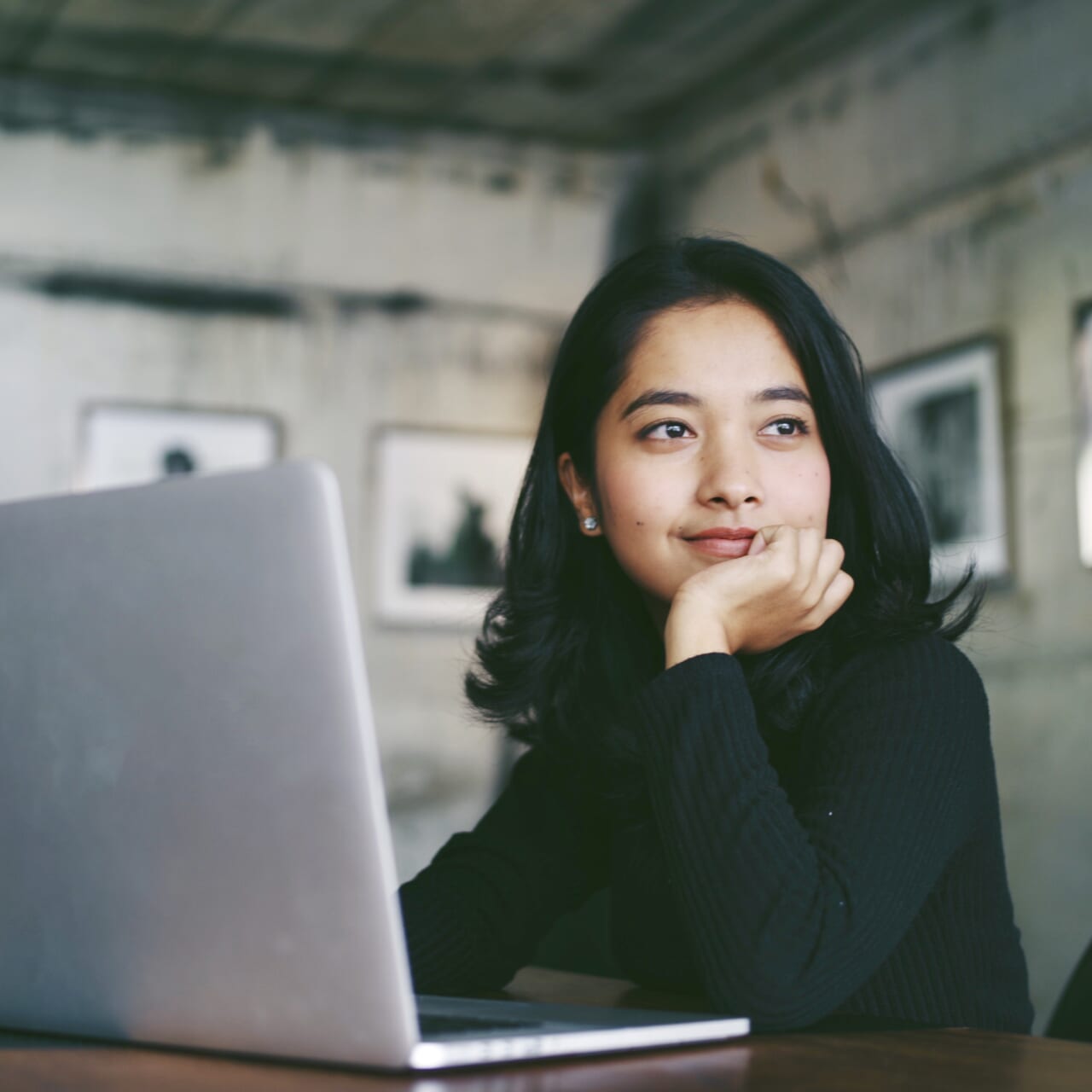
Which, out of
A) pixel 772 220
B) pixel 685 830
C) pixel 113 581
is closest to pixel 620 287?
pixel 685 830

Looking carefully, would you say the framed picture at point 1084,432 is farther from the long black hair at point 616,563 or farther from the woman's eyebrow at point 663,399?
the woman's eyebrow at point 663,399

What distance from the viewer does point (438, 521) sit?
4320 mm

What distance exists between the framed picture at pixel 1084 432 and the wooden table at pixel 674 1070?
2.05m

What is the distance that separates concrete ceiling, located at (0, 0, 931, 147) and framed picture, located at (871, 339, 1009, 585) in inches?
38.4

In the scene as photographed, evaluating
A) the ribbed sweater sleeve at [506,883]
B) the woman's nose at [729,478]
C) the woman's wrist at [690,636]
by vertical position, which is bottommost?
the ribbed sweater sleeve at [506,883]

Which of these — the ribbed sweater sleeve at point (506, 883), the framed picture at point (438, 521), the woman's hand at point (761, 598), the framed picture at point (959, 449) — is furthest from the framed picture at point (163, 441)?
the woman's hand at point (761, 598)

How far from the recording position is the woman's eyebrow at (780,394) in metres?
1.29

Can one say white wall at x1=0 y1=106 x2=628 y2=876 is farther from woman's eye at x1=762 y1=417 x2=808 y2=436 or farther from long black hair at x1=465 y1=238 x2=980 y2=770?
woman's eye at x1=762 y1=417 x2=808 y2=436

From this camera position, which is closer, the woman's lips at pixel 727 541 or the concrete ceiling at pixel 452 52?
the woman's lips at pixel 727 541

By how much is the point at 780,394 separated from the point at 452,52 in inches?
116

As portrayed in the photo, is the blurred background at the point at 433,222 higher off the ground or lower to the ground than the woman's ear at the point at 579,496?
higher

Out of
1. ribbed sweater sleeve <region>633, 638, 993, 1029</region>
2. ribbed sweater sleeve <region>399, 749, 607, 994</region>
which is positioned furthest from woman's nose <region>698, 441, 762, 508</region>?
ribbed sweater sleeve <region>399, 749, 607, 994</region>

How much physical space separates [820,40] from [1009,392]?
1322 millimetres

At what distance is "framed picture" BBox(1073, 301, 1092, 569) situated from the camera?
8.88ft
